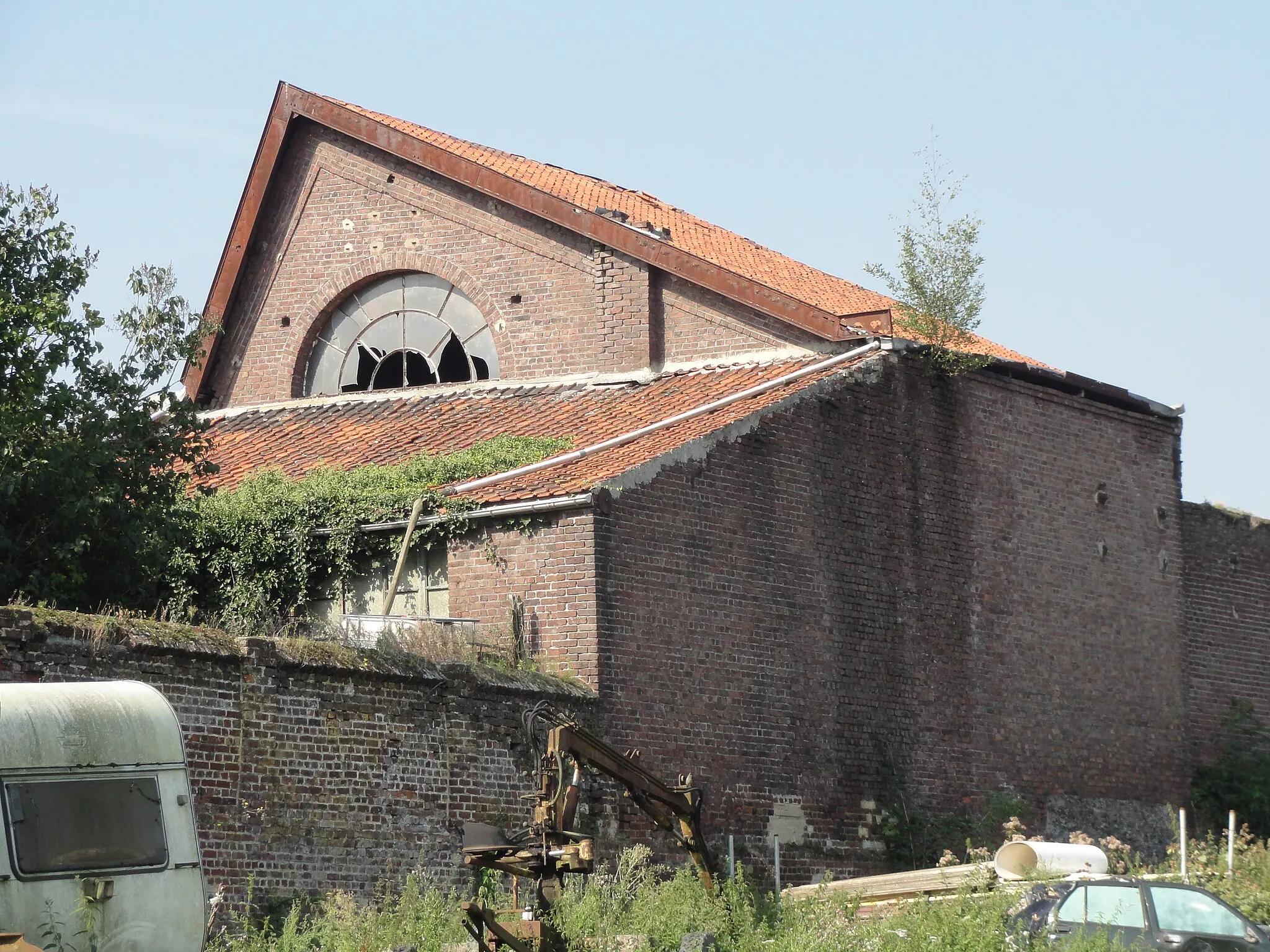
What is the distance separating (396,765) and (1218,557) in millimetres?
16483

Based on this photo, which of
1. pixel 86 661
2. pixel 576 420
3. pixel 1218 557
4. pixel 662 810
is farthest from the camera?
pixel 1218 557

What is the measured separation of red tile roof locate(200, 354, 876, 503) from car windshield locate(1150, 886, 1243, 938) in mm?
6900

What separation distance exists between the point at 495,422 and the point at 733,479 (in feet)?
13.1

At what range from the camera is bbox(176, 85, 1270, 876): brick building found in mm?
19188

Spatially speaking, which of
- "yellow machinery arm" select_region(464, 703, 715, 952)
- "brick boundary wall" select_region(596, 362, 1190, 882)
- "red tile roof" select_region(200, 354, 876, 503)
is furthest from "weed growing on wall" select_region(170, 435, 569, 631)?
"yellow machinery arm" select_region(464, 703, 715, 952)

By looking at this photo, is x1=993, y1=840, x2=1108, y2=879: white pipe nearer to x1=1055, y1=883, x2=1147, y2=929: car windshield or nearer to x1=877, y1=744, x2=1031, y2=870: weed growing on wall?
x1=1055, y1=883, x2=1147, y2=929: car windshield

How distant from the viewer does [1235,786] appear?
2648 centimetres

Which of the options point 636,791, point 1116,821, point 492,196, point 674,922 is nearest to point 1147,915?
point 674,922

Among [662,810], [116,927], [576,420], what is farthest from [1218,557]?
[116,927]

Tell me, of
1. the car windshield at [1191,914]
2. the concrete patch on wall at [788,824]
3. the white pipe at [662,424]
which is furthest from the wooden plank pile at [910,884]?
the white pipe at [662,424]

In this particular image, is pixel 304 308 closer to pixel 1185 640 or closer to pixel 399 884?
pixel 399 884

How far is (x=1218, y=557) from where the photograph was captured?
92.7 ft

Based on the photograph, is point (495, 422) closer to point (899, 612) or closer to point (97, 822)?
point (899, 612)

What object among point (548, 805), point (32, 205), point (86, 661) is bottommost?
point (548, 805)
